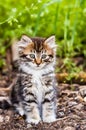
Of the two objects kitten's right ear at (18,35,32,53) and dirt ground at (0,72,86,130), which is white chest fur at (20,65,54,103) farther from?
dirt ground at (0,72,86,130)

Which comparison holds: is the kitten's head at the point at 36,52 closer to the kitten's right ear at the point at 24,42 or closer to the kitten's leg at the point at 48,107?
the kitten's right ear at the point at 24,42

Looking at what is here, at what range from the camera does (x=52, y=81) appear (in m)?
5.39

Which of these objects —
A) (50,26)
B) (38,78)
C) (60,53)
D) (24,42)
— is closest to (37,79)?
(38,78)

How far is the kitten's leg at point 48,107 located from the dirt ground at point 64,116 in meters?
0.09

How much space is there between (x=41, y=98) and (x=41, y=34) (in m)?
2.91

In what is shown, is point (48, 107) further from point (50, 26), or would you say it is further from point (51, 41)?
point (50, 26)

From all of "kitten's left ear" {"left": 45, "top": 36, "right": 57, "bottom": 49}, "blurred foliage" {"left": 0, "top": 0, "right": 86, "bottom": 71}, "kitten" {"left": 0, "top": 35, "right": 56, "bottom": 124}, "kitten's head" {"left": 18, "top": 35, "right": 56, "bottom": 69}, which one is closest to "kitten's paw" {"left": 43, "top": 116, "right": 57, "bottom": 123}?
"kitten" {"left": 0, "top": 35, "right": 56, "bottom": 124}

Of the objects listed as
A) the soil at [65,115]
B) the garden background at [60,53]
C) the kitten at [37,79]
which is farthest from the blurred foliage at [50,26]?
the kitten at [37,79]

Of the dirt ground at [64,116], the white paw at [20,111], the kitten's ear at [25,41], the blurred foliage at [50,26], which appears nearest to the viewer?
the dirt ground at [64,116]

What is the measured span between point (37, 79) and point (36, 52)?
275 mm

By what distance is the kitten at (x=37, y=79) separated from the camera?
17.1 ft

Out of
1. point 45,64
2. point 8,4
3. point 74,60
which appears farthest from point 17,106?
point 8,4

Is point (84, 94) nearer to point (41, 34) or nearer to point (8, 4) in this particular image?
point (41, 34)

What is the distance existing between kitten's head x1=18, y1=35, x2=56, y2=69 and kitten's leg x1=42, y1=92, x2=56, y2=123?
331 millimetres
